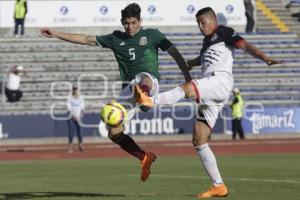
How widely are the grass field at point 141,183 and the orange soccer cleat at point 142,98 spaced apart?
4.49ft

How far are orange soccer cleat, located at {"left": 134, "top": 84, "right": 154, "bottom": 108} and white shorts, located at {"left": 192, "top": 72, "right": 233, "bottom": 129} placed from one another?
29.7 inches

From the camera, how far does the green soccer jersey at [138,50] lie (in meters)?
13.9

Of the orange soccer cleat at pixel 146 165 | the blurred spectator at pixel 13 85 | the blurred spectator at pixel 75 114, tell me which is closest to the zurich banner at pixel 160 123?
the blurred spectator at pixel 13 85

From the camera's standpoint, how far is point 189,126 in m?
39.2

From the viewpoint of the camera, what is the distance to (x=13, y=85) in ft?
126

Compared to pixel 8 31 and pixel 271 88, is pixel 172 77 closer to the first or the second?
pixel 271 88

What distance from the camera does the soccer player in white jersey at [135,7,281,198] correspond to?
1269 centimetres

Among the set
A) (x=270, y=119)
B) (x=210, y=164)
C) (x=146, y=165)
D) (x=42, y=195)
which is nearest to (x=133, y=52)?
(x=146, y=165)

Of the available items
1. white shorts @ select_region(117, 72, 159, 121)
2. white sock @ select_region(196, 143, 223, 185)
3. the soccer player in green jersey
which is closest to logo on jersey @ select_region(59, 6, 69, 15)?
the soccer player in green jersey

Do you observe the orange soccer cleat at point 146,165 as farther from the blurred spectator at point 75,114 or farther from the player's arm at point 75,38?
the blurred spectator at point 75,114

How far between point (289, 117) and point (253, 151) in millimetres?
10959

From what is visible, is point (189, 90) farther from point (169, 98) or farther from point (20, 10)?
point (20, 10)

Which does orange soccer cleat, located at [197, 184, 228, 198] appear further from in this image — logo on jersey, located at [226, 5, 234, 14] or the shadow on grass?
logo on jersey, located at [226, 5, 234, 14]

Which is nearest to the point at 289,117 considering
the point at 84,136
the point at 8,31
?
the point at 84,136
